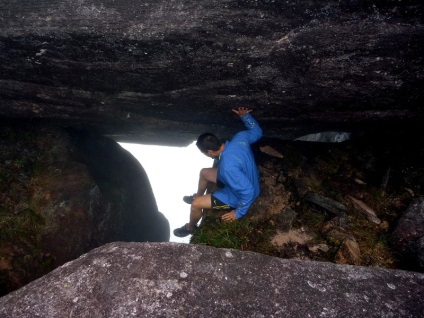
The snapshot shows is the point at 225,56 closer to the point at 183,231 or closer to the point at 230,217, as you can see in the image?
the point at 230,217

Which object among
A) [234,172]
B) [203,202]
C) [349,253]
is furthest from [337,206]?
[203,202]

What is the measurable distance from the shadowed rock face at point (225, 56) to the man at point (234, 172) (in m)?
0.97

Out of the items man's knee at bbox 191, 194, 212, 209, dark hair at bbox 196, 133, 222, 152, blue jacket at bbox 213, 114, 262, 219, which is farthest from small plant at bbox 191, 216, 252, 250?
dark hair at bbox 196, 133, 222, 152

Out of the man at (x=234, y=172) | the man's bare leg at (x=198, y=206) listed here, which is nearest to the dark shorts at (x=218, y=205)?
the man at (x=234, y=172)

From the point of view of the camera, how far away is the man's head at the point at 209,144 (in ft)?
19.9

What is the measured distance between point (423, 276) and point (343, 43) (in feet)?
12.7

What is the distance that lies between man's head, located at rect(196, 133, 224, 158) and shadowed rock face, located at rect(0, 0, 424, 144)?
1134mm

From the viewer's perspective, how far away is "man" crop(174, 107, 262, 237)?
224 inches

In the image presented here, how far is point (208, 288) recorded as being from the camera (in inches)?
144

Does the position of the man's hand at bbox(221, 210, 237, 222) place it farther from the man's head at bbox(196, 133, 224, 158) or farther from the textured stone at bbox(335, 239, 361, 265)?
the textured stone at bbox(335, 239, 361, 265)

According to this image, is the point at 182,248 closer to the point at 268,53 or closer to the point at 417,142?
the point at 268,53

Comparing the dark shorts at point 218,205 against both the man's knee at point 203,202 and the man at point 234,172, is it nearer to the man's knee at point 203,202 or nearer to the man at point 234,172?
the man at point 234,172

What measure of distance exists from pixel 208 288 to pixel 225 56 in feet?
13.4

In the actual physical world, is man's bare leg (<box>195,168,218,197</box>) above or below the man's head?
below
